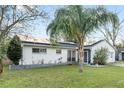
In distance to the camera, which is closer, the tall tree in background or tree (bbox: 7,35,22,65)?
the tall tree in background

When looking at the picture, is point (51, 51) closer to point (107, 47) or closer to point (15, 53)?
point (15, 53)

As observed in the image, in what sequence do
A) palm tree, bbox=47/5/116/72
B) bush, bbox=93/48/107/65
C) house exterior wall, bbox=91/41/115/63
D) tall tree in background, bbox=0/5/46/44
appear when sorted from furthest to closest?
house exterior wall, bbox=91/41/115/63, bush, bbox=93/48/107/65, palm tree, bbox=47/5/116/72, tall tree in background, bbox=0/5/46/44

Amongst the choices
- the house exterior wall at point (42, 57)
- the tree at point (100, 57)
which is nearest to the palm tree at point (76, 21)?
the house exterior wall at point (42, 57)

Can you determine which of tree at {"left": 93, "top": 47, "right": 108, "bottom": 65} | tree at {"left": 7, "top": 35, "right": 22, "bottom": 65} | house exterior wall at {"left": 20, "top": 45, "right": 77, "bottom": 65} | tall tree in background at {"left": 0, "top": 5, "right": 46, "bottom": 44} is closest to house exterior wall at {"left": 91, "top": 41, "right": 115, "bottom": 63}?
tree at {"left": 93, "top": 47, "right": 108, "bottom": 65}

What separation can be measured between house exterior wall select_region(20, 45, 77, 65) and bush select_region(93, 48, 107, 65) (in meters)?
2.53

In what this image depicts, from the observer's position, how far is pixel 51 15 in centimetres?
1201

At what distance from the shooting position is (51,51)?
19172mm

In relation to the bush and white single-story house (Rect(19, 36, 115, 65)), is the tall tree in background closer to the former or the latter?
white single-story house (Rect(19, 36, 115, 65))

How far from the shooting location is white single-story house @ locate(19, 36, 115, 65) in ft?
56.9

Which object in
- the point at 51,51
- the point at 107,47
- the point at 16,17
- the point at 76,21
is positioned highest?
the point at 16,17

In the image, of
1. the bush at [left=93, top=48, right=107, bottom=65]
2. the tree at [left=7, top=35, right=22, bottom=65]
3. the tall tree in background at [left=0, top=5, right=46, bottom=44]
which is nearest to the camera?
the tall tree in background at [left=0, top=5, right=46, bottom=44]

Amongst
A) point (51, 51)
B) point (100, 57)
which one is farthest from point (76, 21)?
point (51, 51)

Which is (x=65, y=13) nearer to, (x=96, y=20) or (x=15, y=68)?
(x=96, y=20)

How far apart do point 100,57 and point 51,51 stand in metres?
3.52
